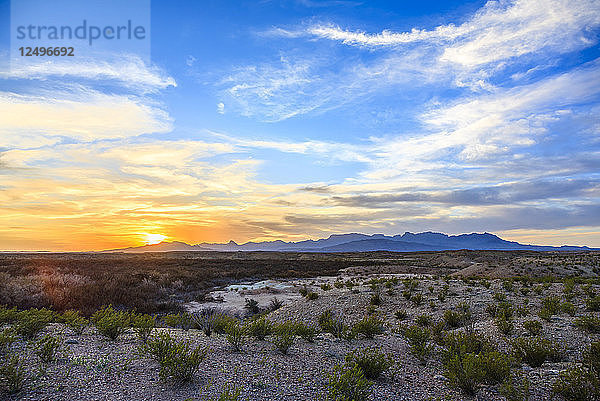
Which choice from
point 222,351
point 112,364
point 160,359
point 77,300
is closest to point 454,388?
point 222,351

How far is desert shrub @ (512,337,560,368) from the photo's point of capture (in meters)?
7.99

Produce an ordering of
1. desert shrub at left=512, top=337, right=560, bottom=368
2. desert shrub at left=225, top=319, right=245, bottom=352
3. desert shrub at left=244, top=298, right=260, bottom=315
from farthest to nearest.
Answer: desert shrub at left=244, top=298, right=260, bottom=315, desert shrub at left=225, top=319, right=245, bottom=352, desert shrub at left=512, top=337, right=560, bottom=368

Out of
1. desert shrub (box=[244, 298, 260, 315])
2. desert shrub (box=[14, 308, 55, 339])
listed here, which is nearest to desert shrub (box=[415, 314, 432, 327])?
desert shrub (box=[244, 298, 260, 315])

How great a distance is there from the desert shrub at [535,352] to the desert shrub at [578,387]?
1.54 metres

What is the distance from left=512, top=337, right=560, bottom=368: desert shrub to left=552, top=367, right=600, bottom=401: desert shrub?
5.04ft

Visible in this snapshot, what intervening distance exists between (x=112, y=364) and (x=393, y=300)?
46.4 feet

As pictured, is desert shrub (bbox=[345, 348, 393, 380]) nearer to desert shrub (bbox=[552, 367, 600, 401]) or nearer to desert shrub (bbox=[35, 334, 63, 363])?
desert shrub (bbox=[552, 367, 600, 401])

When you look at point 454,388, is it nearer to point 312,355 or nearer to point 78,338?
point 312,355

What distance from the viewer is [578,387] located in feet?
19.8

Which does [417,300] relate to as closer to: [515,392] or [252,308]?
[252,308]

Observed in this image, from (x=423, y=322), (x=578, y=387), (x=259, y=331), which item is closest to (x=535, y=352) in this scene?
(x=578, y=387)

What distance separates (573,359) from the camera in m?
8.32

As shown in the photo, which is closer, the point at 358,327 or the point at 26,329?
the point at 26,329

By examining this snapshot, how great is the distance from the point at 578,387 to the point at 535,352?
2.19 meters
